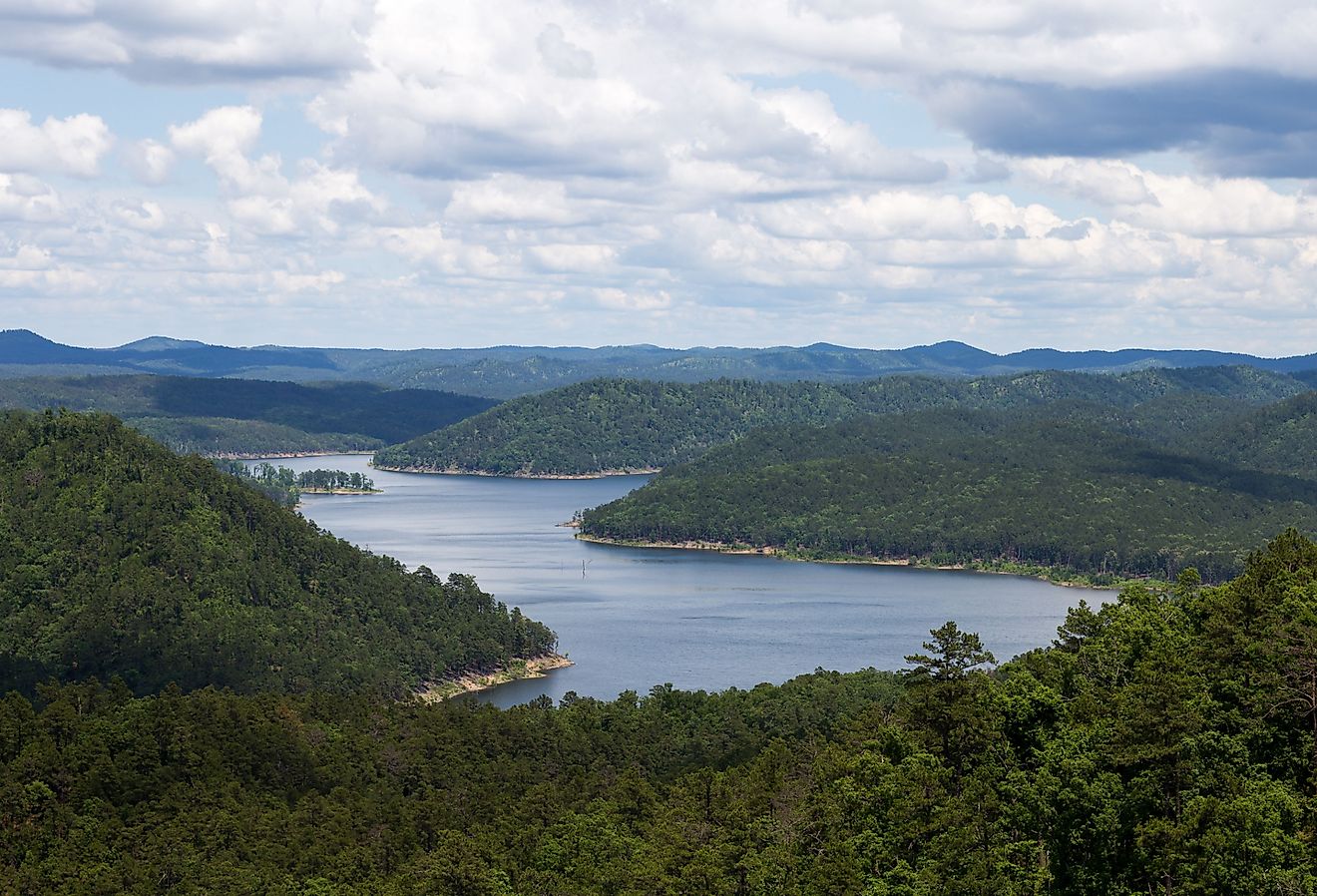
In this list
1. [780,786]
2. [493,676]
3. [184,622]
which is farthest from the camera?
[493,676]

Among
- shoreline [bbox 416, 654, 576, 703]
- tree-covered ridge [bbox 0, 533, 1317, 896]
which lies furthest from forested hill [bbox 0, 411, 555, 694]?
tree-covered ridge [bbox 0, 533, 1317, 896]

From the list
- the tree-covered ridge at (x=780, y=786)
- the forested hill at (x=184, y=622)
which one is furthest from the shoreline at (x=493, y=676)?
the tree-covered ridge at (x=780, y=786)

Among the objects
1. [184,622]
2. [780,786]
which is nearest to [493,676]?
[184,622]

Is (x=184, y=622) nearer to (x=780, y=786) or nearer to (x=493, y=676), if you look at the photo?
(x=493, y=676)

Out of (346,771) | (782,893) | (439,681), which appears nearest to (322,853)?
(346,771)

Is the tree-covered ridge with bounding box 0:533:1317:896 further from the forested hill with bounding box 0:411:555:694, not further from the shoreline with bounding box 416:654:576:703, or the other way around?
the forested hill with bounding box 0:411:555:694

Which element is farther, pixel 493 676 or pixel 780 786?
pixel 493 676
